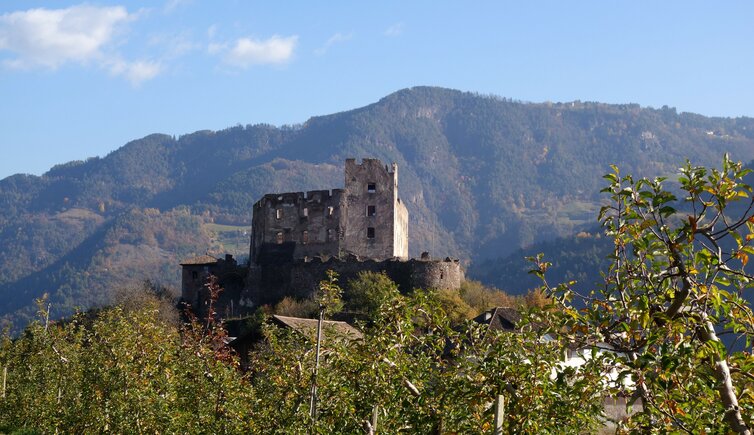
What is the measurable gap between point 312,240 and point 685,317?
67.4 meters

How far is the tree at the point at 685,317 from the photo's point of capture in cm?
907

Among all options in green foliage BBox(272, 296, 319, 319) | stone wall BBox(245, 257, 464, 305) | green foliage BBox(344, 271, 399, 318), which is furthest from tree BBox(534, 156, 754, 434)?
stone wall BBox(245, 257, 464, 305)

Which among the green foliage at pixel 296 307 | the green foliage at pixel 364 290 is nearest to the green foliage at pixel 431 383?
the green foliage at pixel 364 290

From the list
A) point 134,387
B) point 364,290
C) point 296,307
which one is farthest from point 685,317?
point 296,307

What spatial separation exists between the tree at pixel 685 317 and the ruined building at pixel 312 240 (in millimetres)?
61626

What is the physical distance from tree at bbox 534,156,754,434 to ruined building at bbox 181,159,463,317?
6163cm

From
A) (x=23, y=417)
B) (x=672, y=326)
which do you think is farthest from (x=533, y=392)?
(x=23, y=417)

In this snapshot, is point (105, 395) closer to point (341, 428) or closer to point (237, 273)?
point (341, 428)

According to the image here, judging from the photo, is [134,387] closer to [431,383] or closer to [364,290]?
[431,383]

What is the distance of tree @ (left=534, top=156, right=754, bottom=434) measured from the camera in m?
9.07

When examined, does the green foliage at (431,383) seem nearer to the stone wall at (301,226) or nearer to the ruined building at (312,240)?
the ruined building at (312,240)

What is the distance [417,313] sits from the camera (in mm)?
15031

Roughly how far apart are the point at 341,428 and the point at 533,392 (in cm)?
518

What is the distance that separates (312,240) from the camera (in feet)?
250
